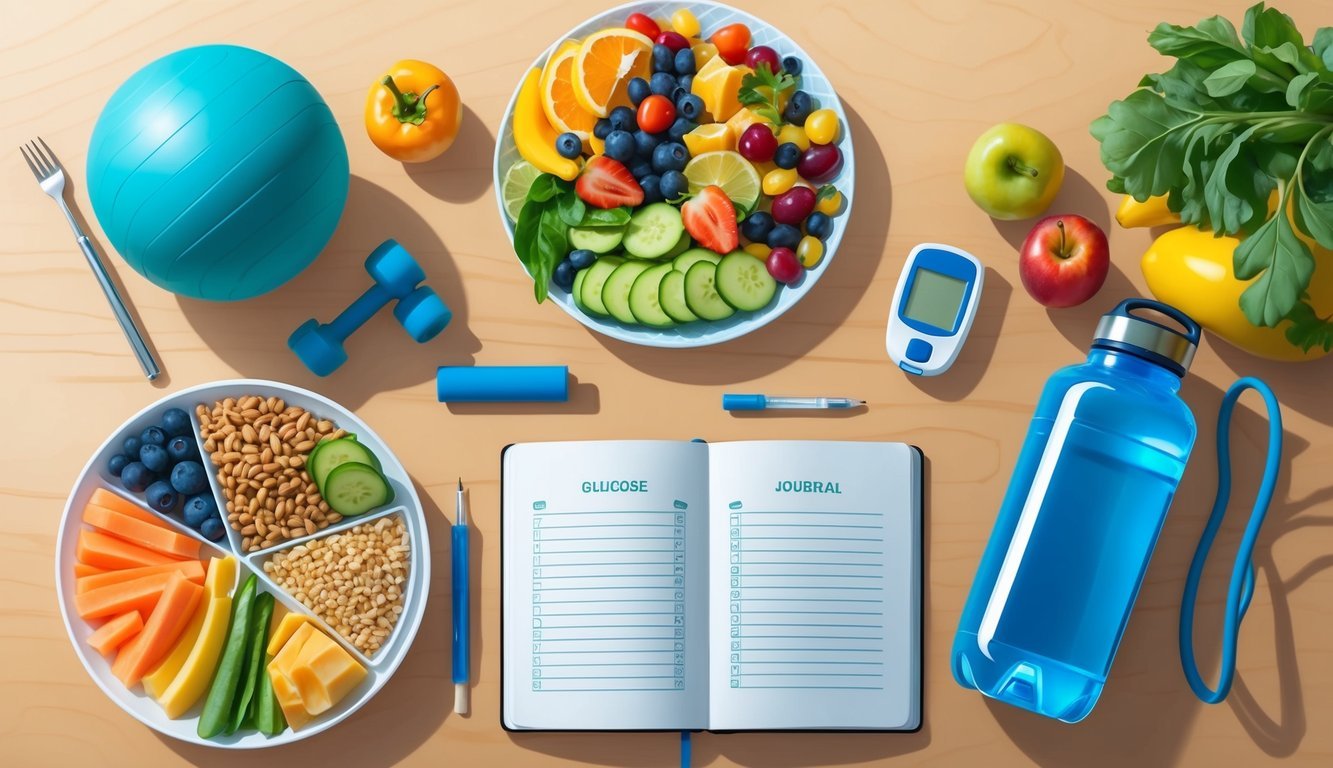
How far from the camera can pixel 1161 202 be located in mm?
1201

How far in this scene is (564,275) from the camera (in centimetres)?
122

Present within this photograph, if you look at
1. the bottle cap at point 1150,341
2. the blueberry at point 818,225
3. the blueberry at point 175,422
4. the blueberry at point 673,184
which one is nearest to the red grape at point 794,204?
the blueberry at point 818,225

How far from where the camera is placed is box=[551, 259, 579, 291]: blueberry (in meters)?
1.22

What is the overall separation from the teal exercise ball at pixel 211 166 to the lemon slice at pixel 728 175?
410 mm

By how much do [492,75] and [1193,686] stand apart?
Result: 1.13 meters

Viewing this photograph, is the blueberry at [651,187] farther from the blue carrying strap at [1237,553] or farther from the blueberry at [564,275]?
the blue carrying strap at [1237,553]

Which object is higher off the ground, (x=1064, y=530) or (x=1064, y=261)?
(x=1064, y=261)

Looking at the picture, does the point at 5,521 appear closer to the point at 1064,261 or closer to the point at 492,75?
the point at 492,75

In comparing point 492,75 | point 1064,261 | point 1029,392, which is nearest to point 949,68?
point 1064,261

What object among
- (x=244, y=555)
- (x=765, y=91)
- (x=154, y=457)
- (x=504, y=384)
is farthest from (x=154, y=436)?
(x=765, y=91)

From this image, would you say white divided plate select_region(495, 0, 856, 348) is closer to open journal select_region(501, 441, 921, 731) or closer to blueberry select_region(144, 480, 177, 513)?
open journal select_region(501, 441, 921, 731)

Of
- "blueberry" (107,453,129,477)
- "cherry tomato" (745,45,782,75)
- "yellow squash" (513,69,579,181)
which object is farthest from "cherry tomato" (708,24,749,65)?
"blueberry" (107,453,129,477)

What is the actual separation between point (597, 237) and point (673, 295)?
115mm

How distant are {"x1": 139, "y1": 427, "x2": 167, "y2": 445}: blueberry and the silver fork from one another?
99mm
